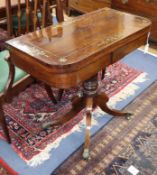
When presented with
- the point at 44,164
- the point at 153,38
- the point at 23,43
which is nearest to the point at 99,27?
the point at 23,43

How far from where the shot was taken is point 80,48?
4.42 feet

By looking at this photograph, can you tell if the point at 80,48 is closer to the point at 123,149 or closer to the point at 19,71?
the point at 19,71

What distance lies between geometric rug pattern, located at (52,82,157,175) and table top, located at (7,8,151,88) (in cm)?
73

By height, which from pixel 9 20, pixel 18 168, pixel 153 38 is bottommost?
pixel 18 168

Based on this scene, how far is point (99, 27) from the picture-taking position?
1591 mm

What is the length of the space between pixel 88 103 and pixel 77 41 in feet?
1.64

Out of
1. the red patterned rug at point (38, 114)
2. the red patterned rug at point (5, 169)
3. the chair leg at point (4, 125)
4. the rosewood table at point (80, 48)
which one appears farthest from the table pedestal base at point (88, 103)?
the red patterned rug at point (5, 169)

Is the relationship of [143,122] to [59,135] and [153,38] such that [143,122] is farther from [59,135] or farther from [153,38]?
[153,38]

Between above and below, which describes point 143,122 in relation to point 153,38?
below

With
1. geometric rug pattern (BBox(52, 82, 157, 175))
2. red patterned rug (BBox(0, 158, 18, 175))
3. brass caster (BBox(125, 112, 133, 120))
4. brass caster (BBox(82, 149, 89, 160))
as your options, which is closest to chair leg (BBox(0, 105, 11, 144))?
red patterned rug (BBox(0, 158, 18, 175))

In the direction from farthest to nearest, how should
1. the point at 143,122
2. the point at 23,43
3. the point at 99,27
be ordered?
1. the point at 143,122
2. the point at 99,27
3. the point at 23,43

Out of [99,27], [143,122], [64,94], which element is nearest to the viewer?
[99,27]

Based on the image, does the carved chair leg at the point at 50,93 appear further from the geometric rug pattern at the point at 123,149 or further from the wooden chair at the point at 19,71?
the geometric rug pattern at the point at 123,149

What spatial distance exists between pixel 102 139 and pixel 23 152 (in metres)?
0.57
